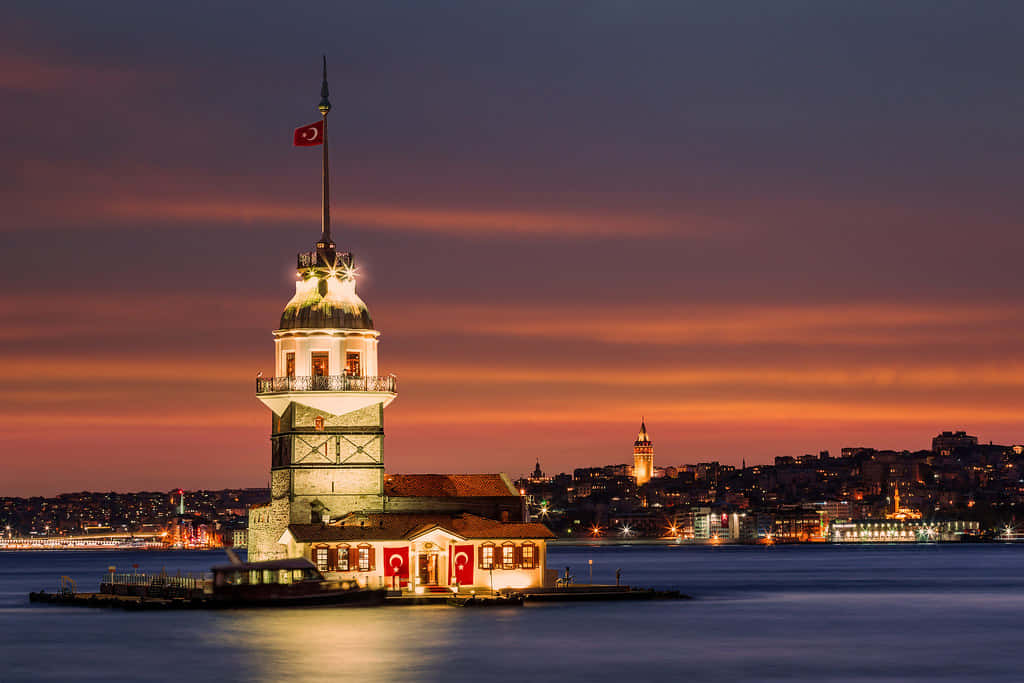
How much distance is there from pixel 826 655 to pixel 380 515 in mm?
22362

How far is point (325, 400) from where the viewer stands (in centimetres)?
7825

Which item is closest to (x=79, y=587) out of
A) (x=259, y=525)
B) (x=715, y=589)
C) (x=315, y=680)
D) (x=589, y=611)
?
(x=715, y=589)

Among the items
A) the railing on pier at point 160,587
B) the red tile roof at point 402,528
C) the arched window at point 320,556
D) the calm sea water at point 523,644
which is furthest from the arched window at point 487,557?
the railing on pier at point 160,587

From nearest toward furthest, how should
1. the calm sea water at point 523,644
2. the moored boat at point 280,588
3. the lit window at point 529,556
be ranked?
the calm sea water at point 523,644
the moored boat at point 280,588
the lit window at point 529,556

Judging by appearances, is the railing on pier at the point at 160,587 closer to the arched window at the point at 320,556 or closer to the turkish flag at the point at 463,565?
the arched window at the point at 320,556

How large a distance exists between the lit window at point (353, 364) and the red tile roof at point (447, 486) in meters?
5.25

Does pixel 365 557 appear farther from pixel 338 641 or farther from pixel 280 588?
pixel 338 641

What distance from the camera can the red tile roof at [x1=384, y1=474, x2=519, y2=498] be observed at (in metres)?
81.1

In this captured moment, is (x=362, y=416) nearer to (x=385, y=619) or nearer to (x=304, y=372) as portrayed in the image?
(x=304, y=372)

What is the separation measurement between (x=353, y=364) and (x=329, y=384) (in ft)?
5.16

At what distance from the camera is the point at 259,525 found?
8088 cm

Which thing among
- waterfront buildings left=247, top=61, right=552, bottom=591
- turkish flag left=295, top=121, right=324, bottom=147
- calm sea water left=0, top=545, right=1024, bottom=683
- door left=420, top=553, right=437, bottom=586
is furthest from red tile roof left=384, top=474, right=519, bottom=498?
turkish flag left=295, top=121, right=324, bottom=147

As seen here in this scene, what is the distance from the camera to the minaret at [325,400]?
78312 millimetres

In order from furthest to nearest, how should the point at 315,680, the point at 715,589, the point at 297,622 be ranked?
the point at 715,589 < the point at 297,622 < the point at 315,680
